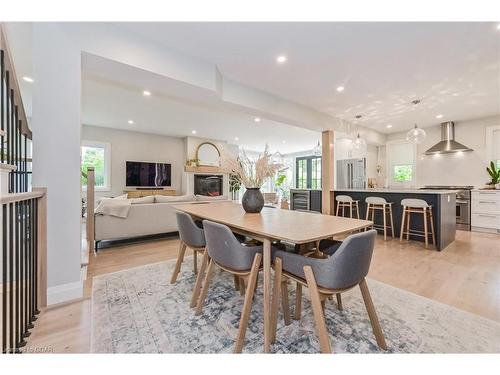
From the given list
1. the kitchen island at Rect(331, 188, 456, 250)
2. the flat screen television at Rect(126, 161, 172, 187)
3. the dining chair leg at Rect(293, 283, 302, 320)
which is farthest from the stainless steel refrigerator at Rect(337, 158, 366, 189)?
the flat screen television at Rect(126, 161, 172, 187)

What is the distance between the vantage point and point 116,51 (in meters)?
2.23

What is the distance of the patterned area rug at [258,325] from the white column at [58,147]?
15.3 inches

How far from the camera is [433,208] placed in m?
3.61

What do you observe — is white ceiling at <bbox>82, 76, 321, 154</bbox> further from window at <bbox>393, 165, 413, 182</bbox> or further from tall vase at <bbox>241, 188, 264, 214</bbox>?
window at <bbox>393, 165, 413, 182</bbox>

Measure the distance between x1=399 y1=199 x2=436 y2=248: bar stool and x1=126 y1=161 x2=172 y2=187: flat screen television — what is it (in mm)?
6349

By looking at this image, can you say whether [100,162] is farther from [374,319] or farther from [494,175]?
[494,175]

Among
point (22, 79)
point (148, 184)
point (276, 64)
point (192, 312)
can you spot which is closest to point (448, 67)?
point (276, 64)

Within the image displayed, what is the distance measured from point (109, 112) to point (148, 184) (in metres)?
2.50

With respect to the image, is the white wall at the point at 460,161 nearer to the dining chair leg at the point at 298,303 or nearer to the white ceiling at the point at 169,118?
the white ceiling at the point at 169,118

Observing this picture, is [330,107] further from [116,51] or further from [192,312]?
[192,312]

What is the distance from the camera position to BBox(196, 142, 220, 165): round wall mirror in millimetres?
7605

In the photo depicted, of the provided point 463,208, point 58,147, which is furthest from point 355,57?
point 463,208

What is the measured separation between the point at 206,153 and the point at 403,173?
6.13 meters

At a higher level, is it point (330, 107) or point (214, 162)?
point (330, 107)
